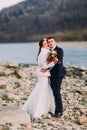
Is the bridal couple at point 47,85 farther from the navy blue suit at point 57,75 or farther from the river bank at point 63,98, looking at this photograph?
the river bank at point 63,98

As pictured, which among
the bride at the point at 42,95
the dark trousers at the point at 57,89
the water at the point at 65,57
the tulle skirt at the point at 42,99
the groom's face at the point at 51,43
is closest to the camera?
the groom's face at the point at 51,43

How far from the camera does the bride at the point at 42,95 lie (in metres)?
11.0

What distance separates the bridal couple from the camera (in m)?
10.8

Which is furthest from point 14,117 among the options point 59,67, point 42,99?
point 59,67

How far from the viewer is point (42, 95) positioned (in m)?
11.1

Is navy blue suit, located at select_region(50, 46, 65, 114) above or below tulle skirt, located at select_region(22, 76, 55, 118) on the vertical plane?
above

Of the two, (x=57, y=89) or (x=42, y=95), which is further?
(x=42, y=95)

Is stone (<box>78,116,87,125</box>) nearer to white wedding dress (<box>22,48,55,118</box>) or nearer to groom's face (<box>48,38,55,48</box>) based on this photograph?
white wedding dress (<box>22,48,55,118</box>)

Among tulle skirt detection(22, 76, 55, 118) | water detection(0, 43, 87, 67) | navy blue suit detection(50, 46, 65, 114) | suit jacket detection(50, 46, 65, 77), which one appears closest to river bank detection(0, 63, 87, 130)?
tulle skirt detection(22, 76, 55, 118)

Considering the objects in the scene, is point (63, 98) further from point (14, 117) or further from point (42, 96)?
point (14, 117)

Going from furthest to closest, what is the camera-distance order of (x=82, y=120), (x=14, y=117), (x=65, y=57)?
(x=65, y=57) < (x=82, y=120) < (x=14, y=117)

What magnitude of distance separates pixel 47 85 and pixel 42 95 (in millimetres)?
250

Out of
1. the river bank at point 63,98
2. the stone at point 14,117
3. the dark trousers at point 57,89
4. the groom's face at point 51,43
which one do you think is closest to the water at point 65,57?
the river bank at point 63,98

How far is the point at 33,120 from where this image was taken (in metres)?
10.9
